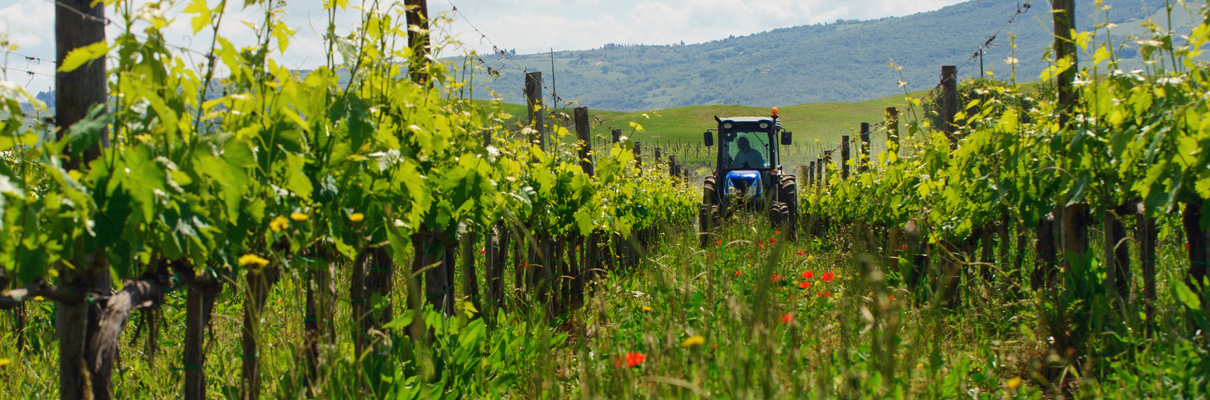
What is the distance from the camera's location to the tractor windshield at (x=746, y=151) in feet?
40.4

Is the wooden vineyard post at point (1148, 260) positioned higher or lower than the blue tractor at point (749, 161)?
lower

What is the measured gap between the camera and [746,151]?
1245 cm

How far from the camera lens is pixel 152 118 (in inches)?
60.4

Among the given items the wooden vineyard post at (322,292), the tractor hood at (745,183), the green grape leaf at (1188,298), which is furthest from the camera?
the tractor hood at (745,183)

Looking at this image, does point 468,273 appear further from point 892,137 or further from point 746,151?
point 746,151

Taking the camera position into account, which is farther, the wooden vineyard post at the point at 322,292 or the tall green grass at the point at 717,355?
the wooden vineyard post at the point at 322,292

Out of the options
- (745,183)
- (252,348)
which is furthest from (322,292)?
(745,183)

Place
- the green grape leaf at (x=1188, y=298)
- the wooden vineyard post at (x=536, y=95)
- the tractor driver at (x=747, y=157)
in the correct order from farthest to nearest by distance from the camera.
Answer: the tractor driver at (x=747, y=157) → the wooden vineyard post at (x=536, y=95) → the green grape leaf at (x=1188, y=298)

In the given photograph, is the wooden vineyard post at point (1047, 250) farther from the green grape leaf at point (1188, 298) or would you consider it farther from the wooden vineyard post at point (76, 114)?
the wooden vineyard post at point (76, 114)

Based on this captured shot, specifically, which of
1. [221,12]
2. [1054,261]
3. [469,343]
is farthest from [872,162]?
[221,12]

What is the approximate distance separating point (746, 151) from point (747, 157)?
0.14 m

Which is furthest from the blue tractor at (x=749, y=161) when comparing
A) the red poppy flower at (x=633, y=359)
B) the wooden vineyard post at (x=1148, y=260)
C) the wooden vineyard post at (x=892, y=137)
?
the red poppy flower at (x=633, y=359)

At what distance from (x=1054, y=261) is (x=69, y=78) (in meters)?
4.70

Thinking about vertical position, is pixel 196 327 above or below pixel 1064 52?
below
